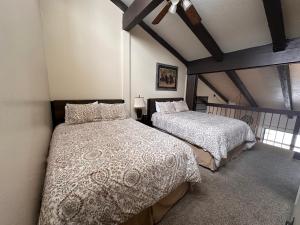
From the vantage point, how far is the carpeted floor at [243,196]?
1.39 metres

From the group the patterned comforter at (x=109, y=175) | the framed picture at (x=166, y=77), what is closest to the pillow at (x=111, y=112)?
the patterned comforter at (x=109, y=175)

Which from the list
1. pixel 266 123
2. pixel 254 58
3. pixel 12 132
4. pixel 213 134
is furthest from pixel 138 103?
pixel 266 123

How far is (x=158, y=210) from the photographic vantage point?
4.47 ft

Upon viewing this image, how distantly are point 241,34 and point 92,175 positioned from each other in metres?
3.36

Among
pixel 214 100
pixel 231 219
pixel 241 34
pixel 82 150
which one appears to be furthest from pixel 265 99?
pixel 82 150

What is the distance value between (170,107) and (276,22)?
238 cm

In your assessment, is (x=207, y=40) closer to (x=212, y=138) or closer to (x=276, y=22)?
(x=276, y=22)

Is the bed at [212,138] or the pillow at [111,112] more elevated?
the pillow at [111,112]

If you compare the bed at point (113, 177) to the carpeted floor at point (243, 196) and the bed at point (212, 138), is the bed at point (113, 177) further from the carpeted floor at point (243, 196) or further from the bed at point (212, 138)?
the bed at point (212, 138)

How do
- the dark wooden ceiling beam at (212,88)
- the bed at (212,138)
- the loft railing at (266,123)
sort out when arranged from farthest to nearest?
1. the loft railing at (266,123)
2. the dark wooden ceiling beam at (212,88)
3. the bed at (212,138)

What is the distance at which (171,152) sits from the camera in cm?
136

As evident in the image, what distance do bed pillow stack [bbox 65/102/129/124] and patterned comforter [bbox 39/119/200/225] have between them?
607mm

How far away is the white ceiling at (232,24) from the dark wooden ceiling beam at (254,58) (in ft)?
0.39

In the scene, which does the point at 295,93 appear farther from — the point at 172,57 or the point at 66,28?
the point at 66,28
